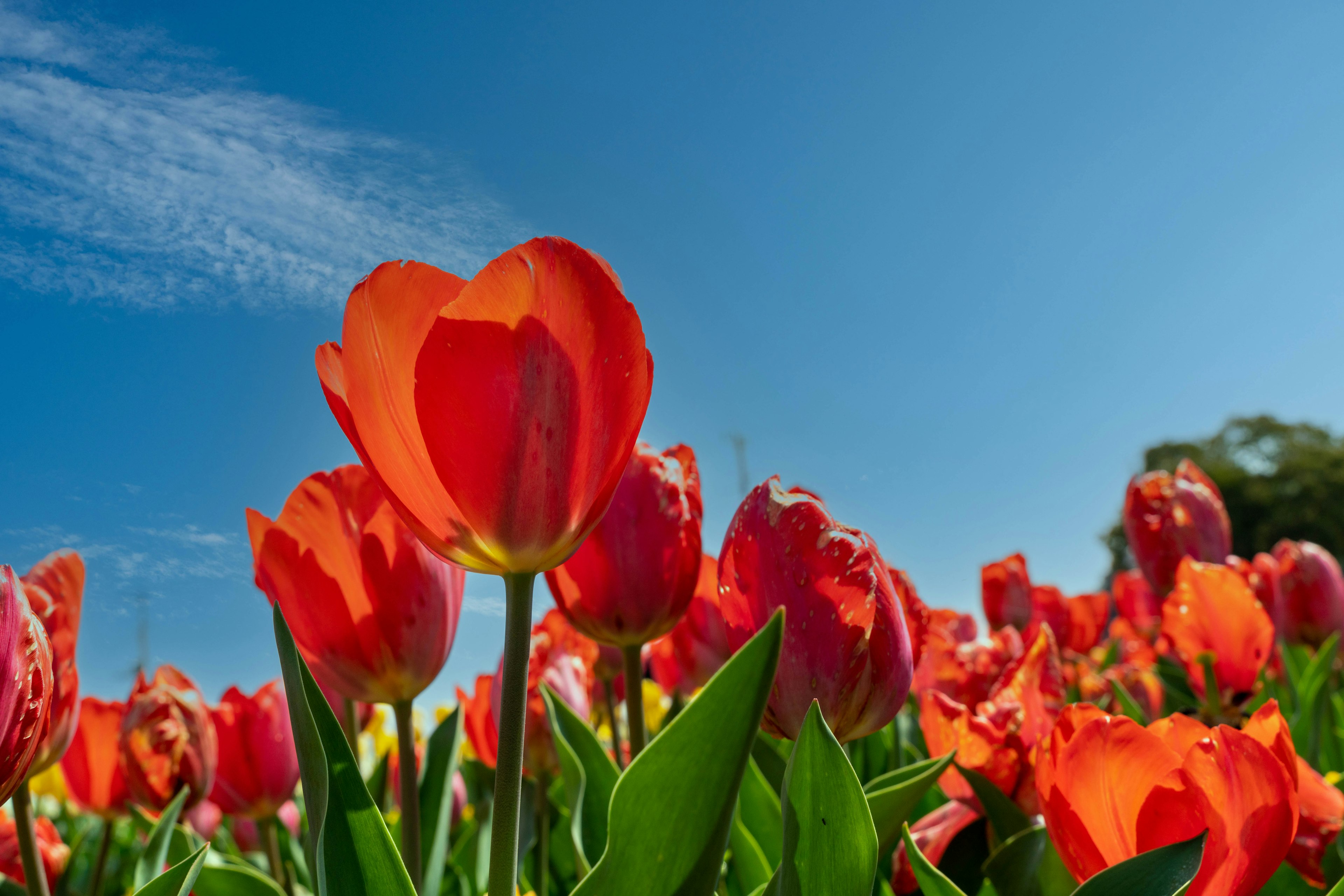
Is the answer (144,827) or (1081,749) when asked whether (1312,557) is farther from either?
(144,827)

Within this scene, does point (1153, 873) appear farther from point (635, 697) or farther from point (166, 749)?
point (166, 749)

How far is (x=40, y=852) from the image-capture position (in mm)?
1106

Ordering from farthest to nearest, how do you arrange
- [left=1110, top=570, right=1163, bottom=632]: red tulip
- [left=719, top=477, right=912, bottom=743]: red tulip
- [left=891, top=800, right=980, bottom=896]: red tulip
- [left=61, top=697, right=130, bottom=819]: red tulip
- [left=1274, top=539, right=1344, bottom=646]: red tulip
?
1. [left=1110, top=570, right=1163, bottom=632]: red tulip
2. [left=1274, top=539, right=1344, bottom=646]: red tulip
3. [left=61, top=697, right=130, bottom=819]: red tulip
4. [left=891, top=800, right=980, bottom=896]: red tulip
5. [left=719, top=477, right=912, bottom=743]: red tulip

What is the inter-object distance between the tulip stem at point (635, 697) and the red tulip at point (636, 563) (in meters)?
0.02

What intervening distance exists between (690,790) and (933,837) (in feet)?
2.14

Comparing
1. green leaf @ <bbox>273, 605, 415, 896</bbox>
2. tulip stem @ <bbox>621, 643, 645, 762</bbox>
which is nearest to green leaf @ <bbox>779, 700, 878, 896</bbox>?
green leaf @ <bbox>273, 605, 415, 896</bbox>

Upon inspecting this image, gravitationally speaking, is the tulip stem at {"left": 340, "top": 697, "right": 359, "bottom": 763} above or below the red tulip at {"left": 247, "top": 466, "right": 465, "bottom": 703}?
below

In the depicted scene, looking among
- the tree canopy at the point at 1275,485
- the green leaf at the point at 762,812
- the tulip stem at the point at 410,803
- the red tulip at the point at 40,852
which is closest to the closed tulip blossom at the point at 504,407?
the tulip stem at the point at 410,803

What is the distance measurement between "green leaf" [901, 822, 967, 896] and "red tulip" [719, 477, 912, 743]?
11cm

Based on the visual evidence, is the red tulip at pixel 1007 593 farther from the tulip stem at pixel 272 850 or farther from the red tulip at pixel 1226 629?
the tulip stem at pixel 272 850

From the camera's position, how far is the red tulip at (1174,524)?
85.4 inches

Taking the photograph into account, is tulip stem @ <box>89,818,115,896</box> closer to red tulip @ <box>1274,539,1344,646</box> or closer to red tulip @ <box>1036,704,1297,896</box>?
red tulip @ <box>1036,704,1297,896</box>

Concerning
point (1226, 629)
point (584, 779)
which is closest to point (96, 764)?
point (584, 779)

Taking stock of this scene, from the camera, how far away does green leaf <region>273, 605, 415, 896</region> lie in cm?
55
